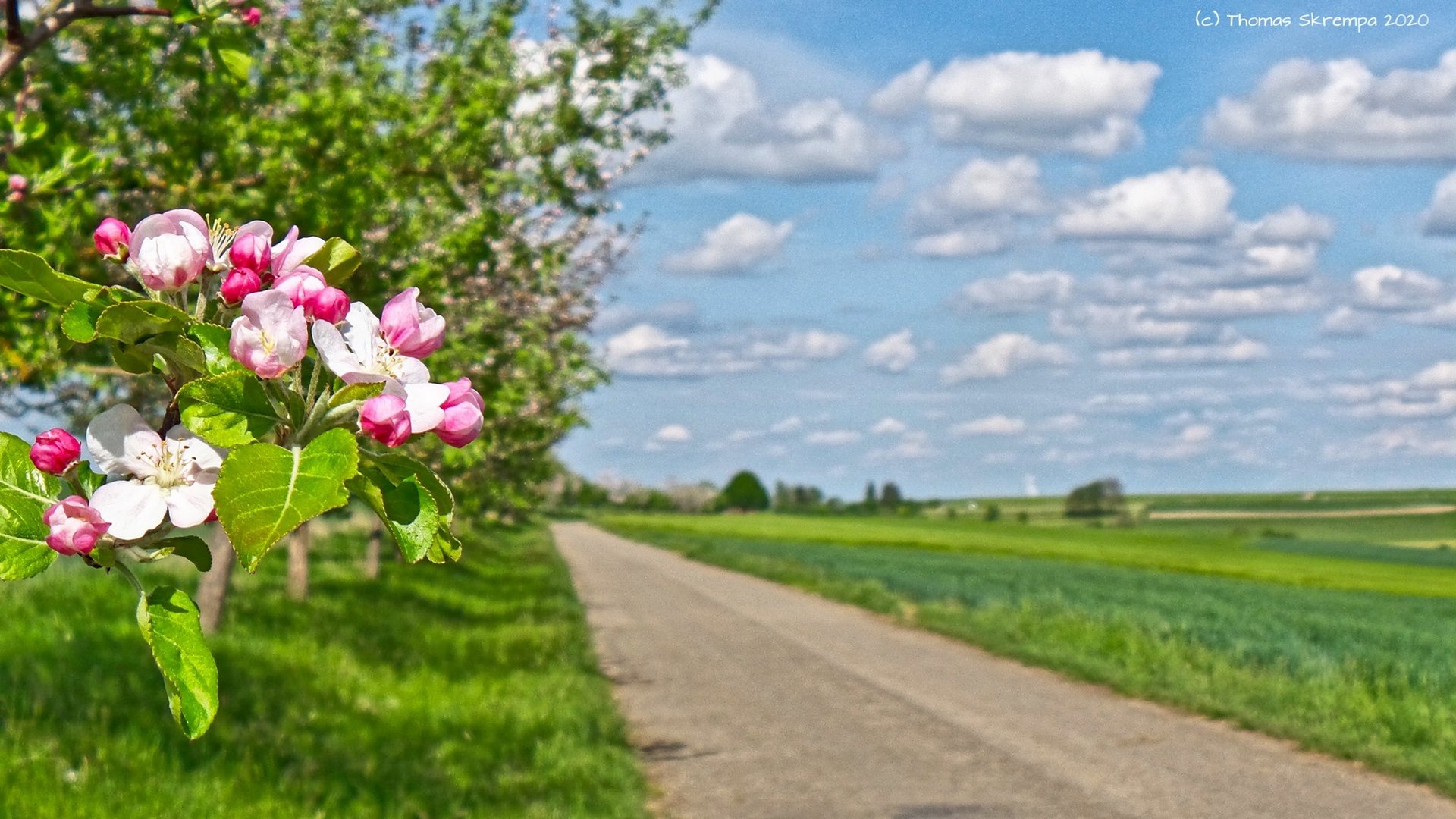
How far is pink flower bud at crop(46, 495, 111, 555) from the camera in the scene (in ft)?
4.71

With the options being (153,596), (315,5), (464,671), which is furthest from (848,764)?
(153,596)

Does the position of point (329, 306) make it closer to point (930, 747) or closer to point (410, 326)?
point (410, 326)

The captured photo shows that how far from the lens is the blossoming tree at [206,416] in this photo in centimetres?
133

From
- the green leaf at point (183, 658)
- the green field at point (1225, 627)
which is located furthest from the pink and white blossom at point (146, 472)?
the green field at point (1225, 627)

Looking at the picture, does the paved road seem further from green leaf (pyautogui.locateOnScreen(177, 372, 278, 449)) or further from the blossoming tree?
green leaf (pyautogui.locateOnScreen(177, 372, 278, 449))

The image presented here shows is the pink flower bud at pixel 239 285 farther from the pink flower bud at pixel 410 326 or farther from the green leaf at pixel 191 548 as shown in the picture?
the green leaf at pixel 191 548

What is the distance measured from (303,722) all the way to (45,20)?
6824mm

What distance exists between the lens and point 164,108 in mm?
8508

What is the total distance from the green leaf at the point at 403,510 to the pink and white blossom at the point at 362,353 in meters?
0.11

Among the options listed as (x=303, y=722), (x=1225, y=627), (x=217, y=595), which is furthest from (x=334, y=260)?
(x=1225, y=627)

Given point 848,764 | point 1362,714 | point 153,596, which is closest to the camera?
point 153,596

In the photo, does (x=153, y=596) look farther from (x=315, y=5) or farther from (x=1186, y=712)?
(x=1186, y=712)

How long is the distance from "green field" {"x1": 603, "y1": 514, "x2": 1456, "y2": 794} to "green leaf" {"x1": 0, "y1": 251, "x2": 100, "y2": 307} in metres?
11.2

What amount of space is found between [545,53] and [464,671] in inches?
256
